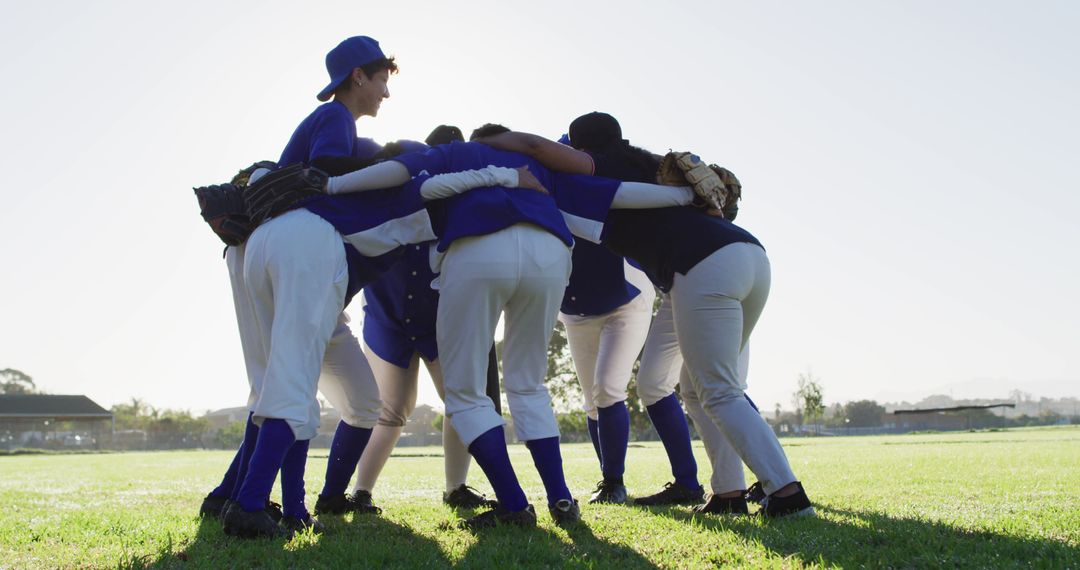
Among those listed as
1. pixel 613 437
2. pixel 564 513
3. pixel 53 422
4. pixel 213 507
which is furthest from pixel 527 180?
pixel 53 422

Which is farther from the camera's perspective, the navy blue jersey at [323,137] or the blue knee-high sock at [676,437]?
the blue knee-high sock at [676,437]

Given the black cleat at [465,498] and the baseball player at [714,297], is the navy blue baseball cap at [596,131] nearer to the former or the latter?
the baseball player at [714,297]

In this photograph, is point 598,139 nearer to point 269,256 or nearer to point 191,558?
point 269,256

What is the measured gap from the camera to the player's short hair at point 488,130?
14.5 feet

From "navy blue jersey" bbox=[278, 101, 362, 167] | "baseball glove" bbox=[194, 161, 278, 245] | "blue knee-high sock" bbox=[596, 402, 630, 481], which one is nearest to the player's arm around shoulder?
"navy blue jersey" bbox=[278, 101, 362, 167]

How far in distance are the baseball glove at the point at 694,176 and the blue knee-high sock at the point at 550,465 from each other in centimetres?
150

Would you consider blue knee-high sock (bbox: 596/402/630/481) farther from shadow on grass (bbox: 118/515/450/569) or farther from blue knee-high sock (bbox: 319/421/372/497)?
shadow on grass (bbox: 118/515/450/569)

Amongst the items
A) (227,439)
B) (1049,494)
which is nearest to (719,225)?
(1049,494)

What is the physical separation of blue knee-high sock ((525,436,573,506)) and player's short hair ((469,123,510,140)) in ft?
5.44

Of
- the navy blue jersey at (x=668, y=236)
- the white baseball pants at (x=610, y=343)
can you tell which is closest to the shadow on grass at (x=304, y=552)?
the navy blue jersey at (x=668, y=236)

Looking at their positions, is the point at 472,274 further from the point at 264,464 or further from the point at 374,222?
the point at 264,464

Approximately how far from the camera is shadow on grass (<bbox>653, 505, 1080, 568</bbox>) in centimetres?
287

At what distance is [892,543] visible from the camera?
3.25m

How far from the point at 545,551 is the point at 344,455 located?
2115 millimetres
